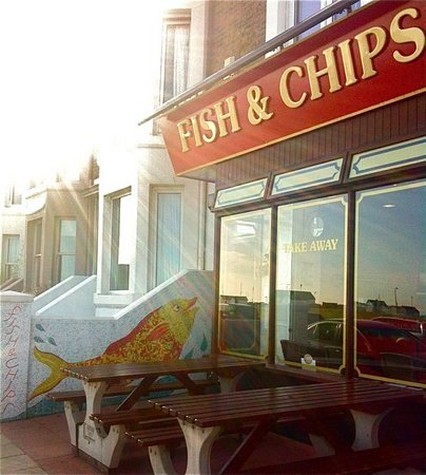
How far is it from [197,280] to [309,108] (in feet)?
10.8

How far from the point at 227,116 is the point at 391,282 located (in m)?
3.00

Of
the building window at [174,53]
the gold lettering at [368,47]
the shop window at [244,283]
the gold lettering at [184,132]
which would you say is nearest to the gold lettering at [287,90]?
the gold lettering at [368,47]

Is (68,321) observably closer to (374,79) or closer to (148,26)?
(374,79)

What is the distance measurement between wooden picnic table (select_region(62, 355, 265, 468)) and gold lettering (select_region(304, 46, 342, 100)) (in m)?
2.97

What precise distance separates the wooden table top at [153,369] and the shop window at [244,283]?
0.38m

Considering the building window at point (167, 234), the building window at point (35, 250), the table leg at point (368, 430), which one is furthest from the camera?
the building window at point (35, 250)

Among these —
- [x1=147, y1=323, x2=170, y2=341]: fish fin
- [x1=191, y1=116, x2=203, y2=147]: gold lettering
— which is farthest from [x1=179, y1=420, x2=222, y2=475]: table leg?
[x1=191, y1=116, x2=203, y2=147]: gold lettering

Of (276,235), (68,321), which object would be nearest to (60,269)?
(68,321)

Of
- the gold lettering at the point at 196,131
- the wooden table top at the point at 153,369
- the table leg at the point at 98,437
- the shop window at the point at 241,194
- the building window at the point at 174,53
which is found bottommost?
the table leg at the point at 98,437

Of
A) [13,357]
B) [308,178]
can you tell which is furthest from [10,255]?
[308,178]

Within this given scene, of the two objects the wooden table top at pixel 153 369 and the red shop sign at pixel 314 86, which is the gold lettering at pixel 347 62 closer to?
the red shop sign at pixel 314 86

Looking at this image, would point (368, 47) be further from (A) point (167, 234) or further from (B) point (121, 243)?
(B) point (121, 243)

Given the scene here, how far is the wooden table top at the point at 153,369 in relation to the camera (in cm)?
573

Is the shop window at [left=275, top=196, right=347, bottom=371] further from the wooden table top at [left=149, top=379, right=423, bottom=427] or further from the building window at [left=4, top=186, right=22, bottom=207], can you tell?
the building window at [left=4, top=186, right=22, bottom=207]
